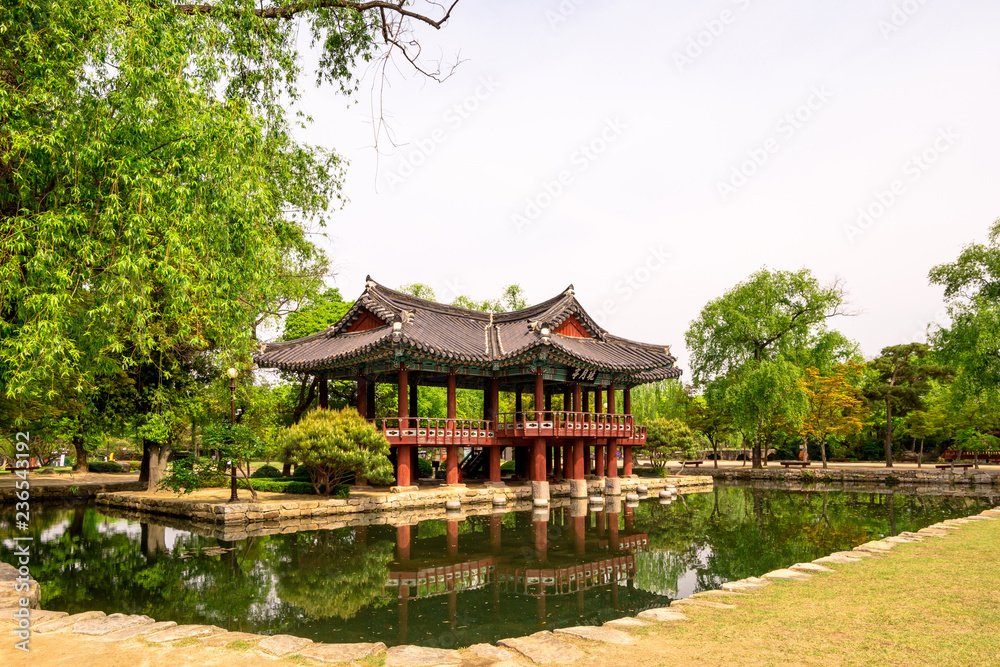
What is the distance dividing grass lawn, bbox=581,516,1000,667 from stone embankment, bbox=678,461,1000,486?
1039 inches

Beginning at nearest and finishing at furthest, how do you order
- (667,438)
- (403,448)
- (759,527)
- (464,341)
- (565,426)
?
(759,527), (403,448), (565,426), (464,341), (667,438)

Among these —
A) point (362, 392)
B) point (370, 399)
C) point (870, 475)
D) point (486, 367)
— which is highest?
point (486, 367)

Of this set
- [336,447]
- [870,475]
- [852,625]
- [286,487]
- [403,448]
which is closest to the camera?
[852,625]

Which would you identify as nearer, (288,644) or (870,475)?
(288,644)

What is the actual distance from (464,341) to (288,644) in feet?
64.5

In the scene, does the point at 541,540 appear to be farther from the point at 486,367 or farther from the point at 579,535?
the point at 486,367

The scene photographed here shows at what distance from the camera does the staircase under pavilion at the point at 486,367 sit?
864 inches

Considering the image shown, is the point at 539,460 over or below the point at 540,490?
over

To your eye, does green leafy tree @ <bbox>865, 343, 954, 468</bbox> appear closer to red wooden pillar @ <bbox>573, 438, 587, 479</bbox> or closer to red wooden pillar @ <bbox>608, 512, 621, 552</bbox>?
red wooden pillar @ <bbox>573, 438, 587, 479</bbox>

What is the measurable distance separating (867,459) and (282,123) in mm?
44137

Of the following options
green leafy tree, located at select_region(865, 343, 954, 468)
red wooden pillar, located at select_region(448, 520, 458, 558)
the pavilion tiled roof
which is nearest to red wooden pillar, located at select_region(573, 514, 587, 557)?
red wooden pillar, located at select_region(448, 520, 458, 558)

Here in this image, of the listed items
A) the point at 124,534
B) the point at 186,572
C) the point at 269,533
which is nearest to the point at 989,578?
the point at 186,572

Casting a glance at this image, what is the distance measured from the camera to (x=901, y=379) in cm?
3912

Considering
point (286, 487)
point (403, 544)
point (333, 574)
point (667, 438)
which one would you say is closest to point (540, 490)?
point (286, 487)
